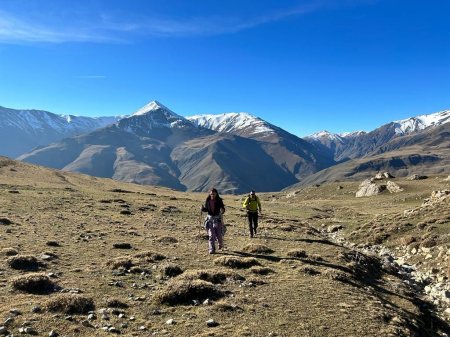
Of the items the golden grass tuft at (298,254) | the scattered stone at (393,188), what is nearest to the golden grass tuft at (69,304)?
the golden grass tuft at (298,254)

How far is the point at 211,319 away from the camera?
13.8 meters

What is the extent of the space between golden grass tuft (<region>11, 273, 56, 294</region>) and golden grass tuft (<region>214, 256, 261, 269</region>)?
876 centimetres

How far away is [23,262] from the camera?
19.8 meters

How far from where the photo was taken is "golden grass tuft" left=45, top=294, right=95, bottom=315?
1408 cm

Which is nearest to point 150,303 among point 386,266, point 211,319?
point 211,319

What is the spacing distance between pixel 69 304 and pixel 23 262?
7108mm

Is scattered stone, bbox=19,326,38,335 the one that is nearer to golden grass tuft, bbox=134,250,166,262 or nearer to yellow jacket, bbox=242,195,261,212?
golden grass tuft, bbox=134,250,166,262

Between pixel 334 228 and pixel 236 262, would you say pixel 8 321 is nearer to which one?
A: pixel 236 262

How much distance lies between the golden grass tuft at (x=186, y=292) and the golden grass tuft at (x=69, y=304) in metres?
2.59

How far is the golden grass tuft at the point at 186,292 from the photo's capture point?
51.8ft

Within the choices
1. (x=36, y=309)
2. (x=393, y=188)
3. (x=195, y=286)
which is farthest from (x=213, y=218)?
(x=393, y=188)

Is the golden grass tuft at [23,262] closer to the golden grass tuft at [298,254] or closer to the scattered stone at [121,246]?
the scattered stone at [121,246]

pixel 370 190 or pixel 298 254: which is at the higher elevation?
pixel 298 254

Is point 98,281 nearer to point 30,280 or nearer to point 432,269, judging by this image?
point 30,280
